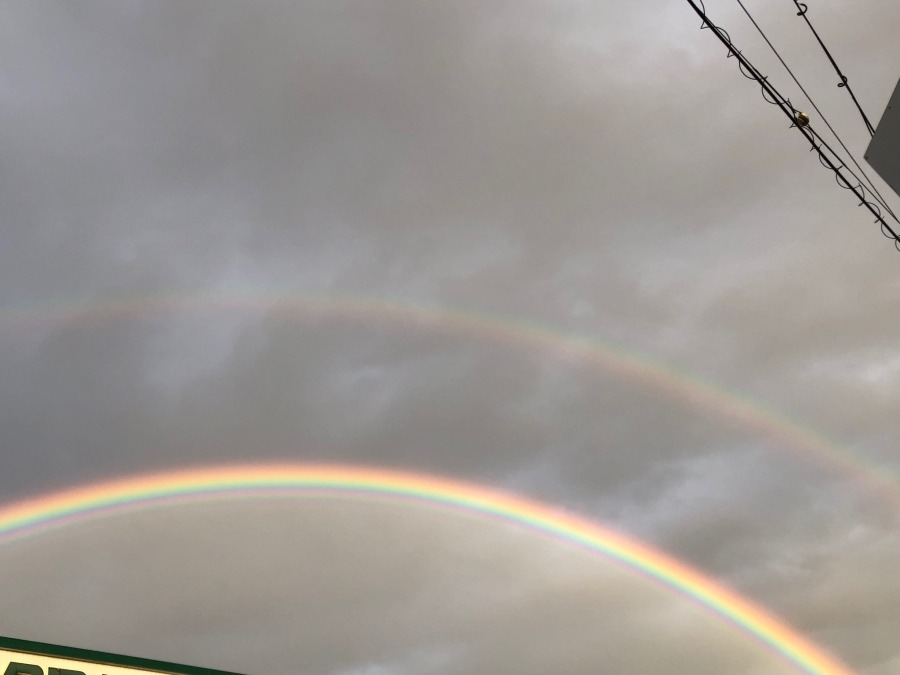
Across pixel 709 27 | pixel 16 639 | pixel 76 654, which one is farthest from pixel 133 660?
pixel 709 27

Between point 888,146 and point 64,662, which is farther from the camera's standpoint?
point 888,146

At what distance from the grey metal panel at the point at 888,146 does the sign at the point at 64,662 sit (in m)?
16.6

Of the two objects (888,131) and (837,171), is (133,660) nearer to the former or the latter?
(837,171)

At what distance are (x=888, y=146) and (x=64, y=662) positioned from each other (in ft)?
57.8

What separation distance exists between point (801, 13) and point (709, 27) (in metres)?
1.49

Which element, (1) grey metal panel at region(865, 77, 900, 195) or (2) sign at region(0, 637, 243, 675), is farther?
(1) grey metal panel at region(865, 77, 900, 195)

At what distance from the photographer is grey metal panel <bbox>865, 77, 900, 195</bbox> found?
17.5m

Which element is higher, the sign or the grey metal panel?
the grey metal panel

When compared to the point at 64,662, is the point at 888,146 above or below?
above

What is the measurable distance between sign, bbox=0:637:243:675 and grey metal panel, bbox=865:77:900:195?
16570 millimetres

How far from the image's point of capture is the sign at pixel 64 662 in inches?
612

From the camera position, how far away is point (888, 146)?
699 inches

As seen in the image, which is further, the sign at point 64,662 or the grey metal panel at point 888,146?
the grey metal panel at point 888,146

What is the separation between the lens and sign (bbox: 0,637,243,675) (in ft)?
51.0
